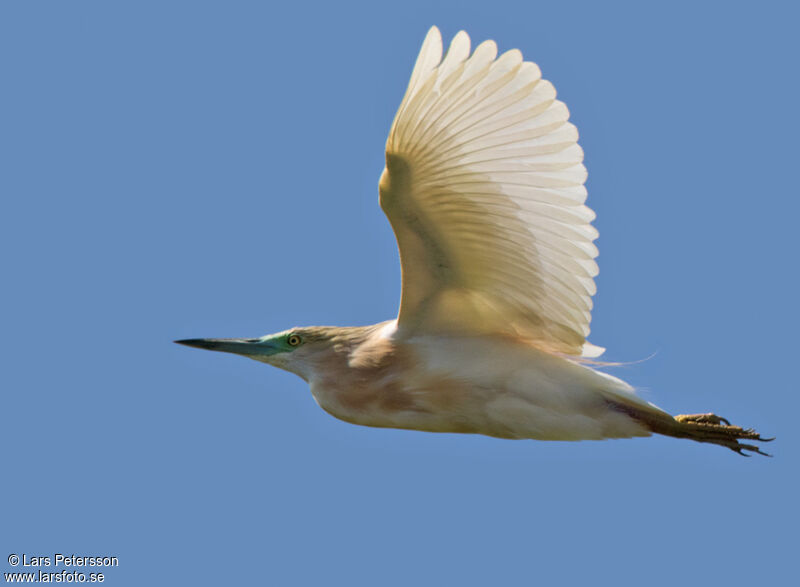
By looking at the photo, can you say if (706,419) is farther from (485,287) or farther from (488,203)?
(488,203)

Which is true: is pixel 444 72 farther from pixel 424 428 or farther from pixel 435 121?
pixel 424 428

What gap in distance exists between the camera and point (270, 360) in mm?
10164

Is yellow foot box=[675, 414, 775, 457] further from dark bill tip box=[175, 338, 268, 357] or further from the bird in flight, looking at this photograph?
dark bill tip box=[175, 338, 268, 357]

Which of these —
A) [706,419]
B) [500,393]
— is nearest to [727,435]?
[706,419]

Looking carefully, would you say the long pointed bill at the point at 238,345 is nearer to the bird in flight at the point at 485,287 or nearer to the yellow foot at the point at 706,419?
the bird in flight at the point at 485,287

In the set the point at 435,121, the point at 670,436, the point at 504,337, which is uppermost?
the point at 435,121

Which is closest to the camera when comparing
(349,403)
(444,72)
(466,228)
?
(444,72)

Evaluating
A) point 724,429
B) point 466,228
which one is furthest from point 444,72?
point 724,429

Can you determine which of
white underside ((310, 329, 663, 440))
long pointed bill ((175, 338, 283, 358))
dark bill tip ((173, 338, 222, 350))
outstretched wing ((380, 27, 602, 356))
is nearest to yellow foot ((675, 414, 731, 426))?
white underside ((310, 329, 663, 440))

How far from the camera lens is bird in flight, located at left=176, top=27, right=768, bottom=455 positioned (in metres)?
8.47

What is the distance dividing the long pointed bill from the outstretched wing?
1214 mm

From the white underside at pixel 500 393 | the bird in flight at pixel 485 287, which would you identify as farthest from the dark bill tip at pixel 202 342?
the white underside at pixel 500 393

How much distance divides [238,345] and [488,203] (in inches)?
98.7

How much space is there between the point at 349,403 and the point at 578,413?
1.63 m
